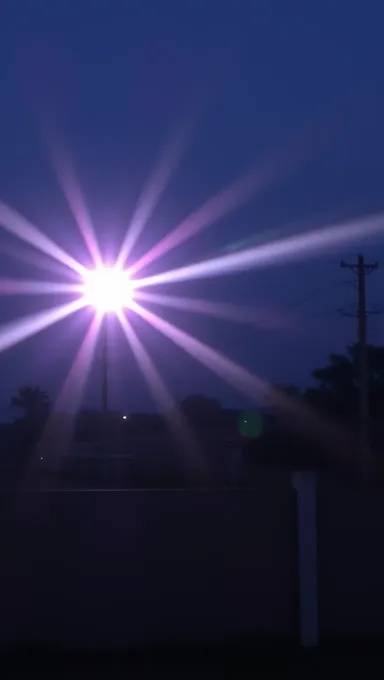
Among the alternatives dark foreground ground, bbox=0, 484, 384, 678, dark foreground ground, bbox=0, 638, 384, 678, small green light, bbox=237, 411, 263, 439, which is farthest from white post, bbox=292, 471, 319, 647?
small green light, bbox=237, 411, 263, 439

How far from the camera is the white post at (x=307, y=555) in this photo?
10.8 metres

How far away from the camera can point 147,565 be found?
423 inches

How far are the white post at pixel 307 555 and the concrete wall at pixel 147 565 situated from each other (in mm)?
116

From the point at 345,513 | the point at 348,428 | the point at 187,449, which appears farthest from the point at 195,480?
the point at 345,513

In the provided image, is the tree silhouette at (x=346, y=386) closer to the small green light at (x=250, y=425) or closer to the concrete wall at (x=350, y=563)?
the small green light at (x=250, y=425)

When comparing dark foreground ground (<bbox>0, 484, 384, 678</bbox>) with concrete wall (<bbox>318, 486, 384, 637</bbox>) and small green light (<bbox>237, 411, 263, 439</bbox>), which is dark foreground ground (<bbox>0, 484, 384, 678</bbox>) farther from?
small green light (<bbox>237, 411, 263, 439</bbox>)

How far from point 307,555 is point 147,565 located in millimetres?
1539

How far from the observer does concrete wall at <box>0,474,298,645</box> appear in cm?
1058

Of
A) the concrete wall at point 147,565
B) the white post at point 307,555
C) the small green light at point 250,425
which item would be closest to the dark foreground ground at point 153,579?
the concrete wall at point 147,565

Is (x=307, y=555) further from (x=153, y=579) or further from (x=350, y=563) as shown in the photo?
(x=153, y=579)

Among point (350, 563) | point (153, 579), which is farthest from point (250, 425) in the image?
point (153, 579)

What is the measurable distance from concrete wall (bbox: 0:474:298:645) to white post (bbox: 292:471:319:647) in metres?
0.12

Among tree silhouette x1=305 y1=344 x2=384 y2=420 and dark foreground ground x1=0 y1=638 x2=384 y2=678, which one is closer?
dark foreground ground x1=0 y1=638 x2=384 y2=678

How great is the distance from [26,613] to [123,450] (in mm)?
36479
